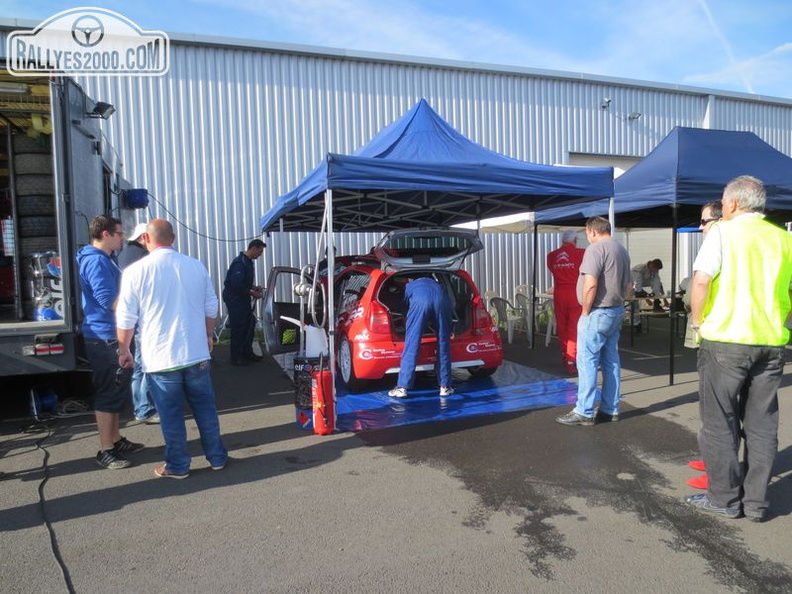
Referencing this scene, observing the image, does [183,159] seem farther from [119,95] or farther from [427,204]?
[427,204]

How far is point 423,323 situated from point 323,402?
1460 mm

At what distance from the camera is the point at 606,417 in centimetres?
538

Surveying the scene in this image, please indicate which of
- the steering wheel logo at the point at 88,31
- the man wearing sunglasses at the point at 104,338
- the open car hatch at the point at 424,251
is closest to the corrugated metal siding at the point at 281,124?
the steering wheel logo at the point at 88,31

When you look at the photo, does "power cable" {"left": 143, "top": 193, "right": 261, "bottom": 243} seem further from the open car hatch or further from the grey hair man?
the grey hair man

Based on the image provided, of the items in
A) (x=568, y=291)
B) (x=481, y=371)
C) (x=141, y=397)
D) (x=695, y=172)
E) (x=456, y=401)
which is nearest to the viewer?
(x=141, y=397)

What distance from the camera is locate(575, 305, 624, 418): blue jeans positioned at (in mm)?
5070

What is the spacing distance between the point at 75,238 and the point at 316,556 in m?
3.54

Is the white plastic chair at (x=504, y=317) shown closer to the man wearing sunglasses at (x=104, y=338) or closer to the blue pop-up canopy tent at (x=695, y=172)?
the blue pop-up canopy tent at (x=695, y=172)

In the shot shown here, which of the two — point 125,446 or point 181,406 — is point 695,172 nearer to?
point 181,406

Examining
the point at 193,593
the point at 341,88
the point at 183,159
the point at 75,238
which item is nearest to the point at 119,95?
the point at 183,159

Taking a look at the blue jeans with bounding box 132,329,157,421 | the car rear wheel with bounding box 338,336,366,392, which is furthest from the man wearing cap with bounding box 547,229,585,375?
the blue jeans with bounding box 132,329,157,421

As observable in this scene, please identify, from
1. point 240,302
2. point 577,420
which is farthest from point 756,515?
point 240,302

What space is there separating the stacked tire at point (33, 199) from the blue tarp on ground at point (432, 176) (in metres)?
2.41

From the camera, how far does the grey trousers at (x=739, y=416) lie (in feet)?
10.6
